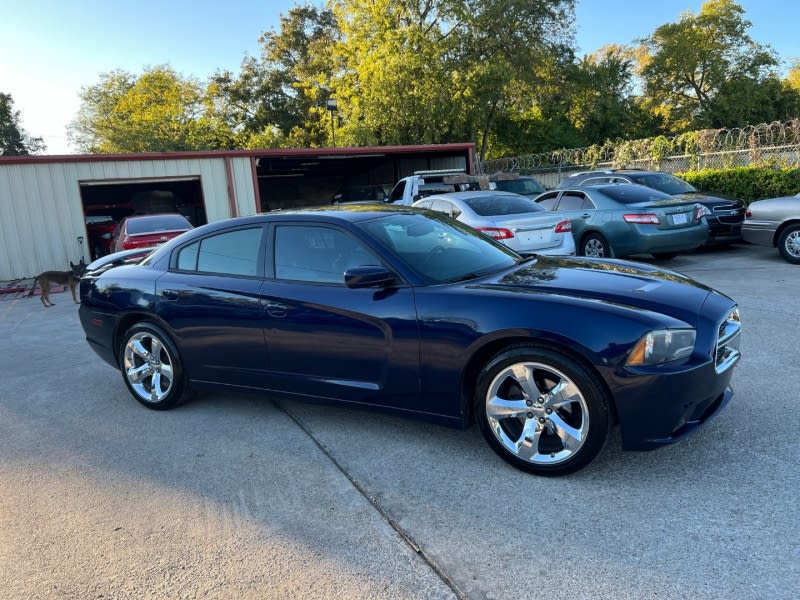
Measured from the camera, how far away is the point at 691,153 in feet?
53.7

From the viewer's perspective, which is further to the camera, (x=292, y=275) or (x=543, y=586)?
(x=292, y=275)

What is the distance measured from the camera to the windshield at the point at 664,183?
1207 cm

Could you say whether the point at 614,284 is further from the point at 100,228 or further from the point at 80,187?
the point at 100,228

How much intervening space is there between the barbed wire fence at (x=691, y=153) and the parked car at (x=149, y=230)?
42.9 ft

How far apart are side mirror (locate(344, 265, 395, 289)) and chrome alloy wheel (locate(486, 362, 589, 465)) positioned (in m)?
0.89

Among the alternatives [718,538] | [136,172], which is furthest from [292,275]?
[136,172]

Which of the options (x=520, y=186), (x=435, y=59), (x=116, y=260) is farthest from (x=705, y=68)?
(x=116, y=260)

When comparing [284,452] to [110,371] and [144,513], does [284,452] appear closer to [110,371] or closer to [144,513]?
[144,513]

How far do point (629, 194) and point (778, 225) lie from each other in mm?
2326

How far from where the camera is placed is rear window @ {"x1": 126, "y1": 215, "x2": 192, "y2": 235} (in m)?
12.2

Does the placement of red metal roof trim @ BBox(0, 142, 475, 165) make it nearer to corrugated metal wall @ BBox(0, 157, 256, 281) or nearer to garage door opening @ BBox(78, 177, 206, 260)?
corrugated metal wall @ BBox(0, 157, 256, 281)

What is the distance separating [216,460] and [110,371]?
2.91 meters

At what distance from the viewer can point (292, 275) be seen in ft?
13.5

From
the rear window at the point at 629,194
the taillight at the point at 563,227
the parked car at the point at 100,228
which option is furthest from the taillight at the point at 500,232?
the parked car at the point at 100,228
